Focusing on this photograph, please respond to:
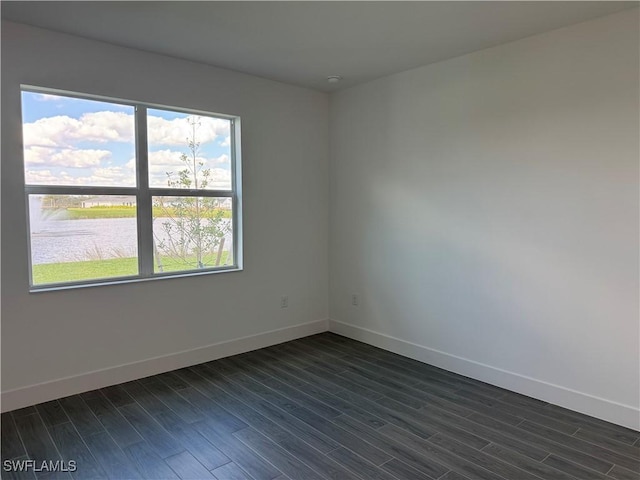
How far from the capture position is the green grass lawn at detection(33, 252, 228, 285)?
3.01 meters

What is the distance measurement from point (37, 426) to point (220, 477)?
1363 mm

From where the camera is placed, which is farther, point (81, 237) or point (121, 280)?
point (121, 280)

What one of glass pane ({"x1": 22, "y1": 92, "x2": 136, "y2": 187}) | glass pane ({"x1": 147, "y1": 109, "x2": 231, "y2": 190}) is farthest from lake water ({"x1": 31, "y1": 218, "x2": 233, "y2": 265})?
glass pane ({"x1": 147, "y1": 109, "x2": 231, "y2": 190})

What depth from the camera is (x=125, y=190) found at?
10.9ft

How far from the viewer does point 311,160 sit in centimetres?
447

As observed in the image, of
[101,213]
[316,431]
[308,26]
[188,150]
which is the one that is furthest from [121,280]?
[308,26]

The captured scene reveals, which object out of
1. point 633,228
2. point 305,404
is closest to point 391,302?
point 305,404

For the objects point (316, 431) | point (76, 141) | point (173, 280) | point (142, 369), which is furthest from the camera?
point (173, 280)

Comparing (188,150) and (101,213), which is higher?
(188,150)

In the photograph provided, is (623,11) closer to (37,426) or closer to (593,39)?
(593,39)

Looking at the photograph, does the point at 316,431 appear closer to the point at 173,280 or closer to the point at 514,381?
the point at 514,381

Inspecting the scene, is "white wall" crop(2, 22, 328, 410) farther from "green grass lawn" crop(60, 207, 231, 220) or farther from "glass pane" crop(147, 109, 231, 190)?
"green grass lawn" crop(60, 207, 231, 220)

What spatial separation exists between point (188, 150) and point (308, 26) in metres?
1.56

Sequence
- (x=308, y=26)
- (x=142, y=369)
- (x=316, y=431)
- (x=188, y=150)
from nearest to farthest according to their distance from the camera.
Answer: (x=316, y=431) → (x=308, y=26) → (x=142, y=369) → (x=188, y=150)
